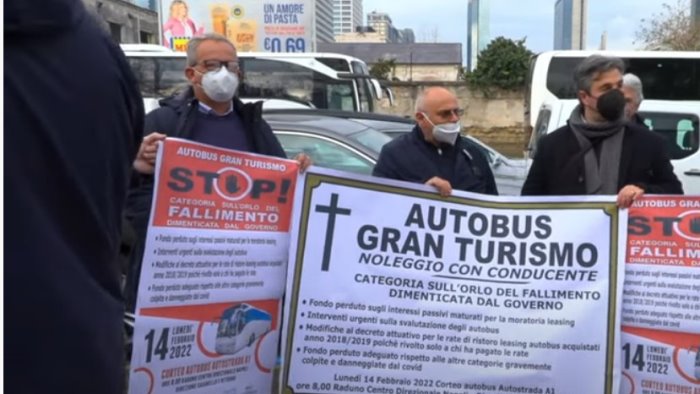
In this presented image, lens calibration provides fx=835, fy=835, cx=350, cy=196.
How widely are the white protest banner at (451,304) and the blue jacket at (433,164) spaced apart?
1.62 feet

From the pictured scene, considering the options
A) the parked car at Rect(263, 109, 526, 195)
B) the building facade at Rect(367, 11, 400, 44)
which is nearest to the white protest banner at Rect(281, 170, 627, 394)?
the parked car at Rect(263, 109, 526, 195)

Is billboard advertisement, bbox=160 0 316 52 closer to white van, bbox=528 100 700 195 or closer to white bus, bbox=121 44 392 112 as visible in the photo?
white bus, bbox=121 44 392 112

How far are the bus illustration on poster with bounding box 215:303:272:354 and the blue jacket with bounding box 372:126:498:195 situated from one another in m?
0.95

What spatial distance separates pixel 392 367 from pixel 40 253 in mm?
2243

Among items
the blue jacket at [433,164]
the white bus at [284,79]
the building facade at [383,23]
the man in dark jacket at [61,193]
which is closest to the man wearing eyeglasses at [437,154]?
the blue jacket at [433,164]

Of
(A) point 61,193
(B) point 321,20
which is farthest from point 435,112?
(B) point 321,20

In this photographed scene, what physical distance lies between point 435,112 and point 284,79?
13.0 m

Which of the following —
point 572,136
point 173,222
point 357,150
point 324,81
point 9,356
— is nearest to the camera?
point 9,356

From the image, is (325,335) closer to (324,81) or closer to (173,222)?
(173,222)

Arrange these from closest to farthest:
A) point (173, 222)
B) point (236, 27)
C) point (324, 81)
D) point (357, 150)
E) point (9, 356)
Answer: point (9, 356) → point (173, 222) → point (357, 150) → point (324, 81) → point (236, 27)

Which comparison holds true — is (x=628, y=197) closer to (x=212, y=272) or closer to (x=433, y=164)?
(x=433, y=164)

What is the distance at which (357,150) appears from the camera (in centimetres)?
579

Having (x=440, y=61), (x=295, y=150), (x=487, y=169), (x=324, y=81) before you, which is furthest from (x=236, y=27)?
(x=440, y=61)

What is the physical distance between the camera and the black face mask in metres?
3.48
